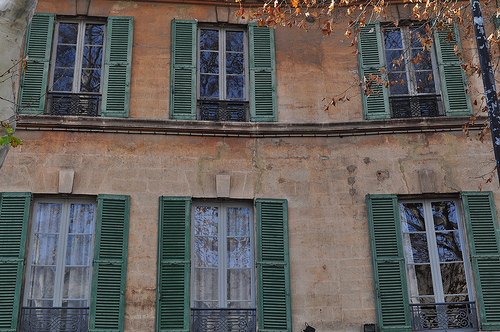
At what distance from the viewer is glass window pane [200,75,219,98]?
12234 millimetres

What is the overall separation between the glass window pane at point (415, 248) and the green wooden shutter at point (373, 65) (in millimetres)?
1976

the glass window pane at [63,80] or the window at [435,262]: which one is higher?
the glass window pane at [63,80]

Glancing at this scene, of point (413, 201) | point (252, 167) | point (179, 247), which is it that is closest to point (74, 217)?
point (179, 247)

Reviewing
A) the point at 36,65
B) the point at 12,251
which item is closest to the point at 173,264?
the point at 12,251

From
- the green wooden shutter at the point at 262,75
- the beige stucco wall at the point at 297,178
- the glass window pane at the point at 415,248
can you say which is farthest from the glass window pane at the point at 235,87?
the glass window pane at the point at 415,248

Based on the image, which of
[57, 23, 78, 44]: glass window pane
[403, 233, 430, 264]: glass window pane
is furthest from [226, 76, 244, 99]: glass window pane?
[403, 233, 430, 264]: glass window pane

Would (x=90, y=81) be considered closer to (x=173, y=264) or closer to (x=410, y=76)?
(x=173, y=264)

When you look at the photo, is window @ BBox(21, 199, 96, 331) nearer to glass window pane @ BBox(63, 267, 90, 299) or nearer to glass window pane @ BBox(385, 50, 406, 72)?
glass window pane @ BBox(63, 267, 90, 299)

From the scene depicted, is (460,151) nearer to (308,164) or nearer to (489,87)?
(308,164)

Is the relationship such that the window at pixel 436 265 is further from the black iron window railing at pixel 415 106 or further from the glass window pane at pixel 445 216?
the black iron window railing at pixel 415 106

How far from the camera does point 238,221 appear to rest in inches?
447

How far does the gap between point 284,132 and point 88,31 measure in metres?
3.75

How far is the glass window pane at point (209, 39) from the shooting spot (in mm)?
12570

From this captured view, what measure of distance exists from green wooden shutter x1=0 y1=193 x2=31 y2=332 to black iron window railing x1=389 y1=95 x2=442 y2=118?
590 centimetres
